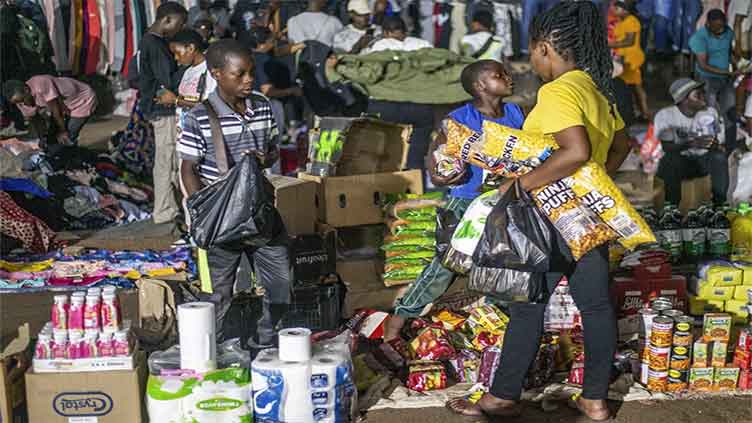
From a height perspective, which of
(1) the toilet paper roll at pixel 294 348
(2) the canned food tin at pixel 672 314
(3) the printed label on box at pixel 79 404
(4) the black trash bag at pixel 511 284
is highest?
(4) the black trash bag at pixel 511 284

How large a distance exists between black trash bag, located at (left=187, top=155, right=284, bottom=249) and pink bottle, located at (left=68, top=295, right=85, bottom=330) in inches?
32.1

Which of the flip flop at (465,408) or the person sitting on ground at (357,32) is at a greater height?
the person sitting on ground at (357,32)

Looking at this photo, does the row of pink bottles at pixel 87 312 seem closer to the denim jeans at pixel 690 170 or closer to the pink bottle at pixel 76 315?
the pink bottle at pixel 76 315

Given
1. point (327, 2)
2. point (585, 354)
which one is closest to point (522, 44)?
point (327, 2)

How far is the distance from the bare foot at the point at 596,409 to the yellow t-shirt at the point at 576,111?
1235mm

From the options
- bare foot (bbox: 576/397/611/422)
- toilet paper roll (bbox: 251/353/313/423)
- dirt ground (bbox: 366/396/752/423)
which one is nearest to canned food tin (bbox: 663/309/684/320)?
dirt ground (bbox: 366/396/752/423)

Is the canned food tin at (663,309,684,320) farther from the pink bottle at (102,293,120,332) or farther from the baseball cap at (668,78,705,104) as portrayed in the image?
the baseball cap at (668,78,705,104)

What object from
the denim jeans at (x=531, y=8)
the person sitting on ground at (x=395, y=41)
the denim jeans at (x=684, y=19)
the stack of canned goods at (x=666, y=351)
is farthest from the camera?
the denim jeans at (x=684, y=19)

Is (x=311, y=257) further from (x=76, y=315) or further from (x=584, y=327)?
(x=584, y=327)

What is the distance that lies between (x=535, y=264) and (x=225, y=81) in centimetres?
207

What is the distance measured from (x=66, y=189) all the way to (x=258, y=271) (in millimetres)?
4278

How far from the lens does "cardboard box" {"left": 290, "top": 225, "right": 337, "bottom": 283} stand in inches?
246

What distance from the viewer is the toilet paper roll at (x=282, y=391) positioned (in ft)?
14.9

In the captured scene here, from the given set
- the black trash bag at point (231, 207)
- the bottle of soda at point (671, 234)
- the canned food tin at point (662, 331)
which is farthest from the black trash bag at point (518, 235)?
the bottle of soda at point (671, 234)
